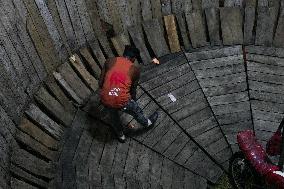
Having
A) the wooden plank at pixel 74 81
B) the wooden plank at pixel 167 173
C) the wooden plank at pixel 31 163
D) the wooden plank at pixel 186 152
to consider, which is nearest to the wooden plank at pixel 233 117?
the wooden plank at pixel 186 152

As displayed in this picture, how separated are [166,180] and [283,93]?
264 centimetres

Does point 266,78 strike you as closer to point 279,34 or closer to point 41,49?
point 279,34

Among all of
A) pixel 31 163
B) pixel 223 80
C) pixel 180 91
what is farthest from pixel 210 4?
pixel 31 163

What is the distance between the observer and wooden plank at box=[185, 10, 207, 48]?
8289 millimetres

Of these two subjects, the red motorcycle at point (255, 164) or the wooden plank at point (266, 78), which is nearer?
the red motorcycle at point (255, 164)

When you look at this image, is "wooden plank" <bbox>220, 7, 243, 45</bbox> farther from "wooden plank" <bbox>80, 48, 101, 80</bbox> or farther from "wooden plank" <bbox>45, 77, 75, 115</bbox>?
"wooden plank" <bbox>45, 77, 75, 115</bbox>

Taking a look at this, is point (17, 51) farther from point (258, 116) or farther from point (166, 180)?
point (258, 116)

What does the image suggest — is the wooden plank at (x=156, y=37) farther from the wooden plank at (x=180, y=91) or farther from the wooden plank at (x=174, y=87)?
the wooden plank at (x=180, y=91)

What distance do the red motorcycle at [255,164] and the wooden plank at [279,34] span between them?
267 centimetres

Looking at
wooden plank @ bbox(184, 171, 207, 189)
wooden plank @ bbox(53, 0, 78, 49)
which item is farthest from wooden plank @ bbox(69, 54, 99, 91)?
wooden plank @ bbox(184, 171, 207, 189)

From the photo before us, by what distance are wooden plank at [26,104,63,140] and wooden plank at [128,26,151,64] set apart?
7.07 feet

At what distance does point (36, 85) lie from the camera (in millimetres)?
7113

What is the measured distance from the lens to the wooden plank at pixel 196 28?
326 inches

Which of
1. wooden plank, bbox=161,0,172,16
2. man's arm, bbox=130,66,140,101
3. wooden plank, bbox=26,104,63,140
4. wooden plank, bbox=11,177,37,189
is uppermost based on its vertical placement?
wooden plank, bbox=161,0,172,16
